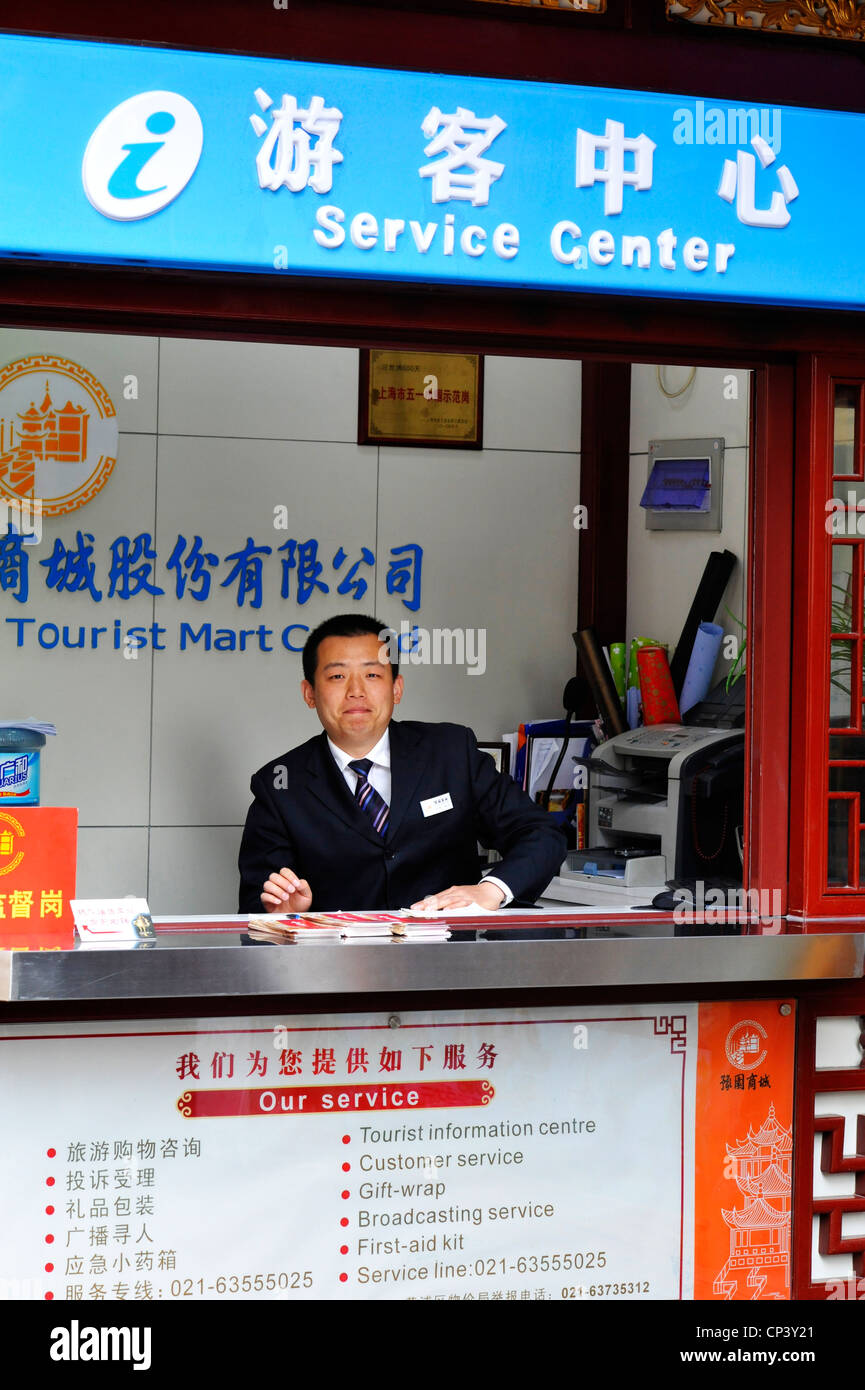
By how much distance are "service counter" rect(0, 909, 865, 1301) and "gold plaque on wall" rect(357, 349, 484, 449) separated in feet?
7.77

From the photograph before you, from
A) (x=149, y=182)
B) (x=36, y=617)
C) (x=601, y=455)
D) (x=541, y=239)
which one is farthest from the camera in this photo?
(x=601, y=455)

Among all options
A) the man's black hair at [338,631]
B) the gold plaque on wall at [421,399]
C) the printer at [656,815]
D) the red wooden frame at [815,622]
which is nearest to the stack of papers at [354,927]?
the red wooden frame at [815,622]

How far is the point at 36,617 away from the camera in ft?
15.9

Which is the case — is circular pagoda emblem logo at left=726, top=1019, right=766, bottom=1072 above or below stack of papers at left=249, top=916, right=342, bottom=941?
below

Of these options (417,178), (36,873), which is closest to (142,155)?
(417,178)

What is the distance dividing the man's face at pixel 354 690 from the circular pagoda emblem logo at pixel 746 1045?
1.11 metres

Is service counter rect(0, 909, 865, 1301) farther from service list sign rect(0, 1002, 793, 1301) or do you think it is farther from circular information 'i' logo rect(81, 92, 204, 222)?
circular information 'i' logo rect(81, 92, 204, 222)

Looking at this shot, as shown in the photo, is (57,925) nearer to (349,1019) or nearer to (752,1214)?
(349,1019)

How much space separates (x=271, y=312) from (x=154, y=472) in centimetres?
216

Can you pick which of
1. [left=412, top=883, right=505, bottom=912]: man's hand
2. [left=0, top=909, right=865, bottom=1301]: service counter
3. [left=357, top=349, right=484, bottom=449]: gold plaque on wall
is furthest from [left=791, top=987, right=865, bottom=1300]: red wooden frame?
[left=357, top=349, right=484, bottom=449]: gold plaque on wall

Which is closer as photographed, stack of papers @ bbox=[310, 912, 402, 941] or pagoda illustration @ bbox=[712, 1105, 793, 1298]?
stack of papers @ bbox=[310, 912, 402, 941]

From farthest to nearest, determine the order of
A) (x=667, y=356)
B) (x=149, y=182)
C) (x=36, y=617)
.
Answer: (x=36, y=617), (x=667, y=356), (x=149, y=182)

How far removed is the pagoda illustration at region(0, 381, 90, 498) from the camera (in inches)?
188

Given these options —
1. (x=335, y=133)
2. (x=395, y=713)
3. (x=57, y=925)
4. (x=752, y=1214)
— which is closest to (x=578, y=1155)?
(x=752, y=1214)
